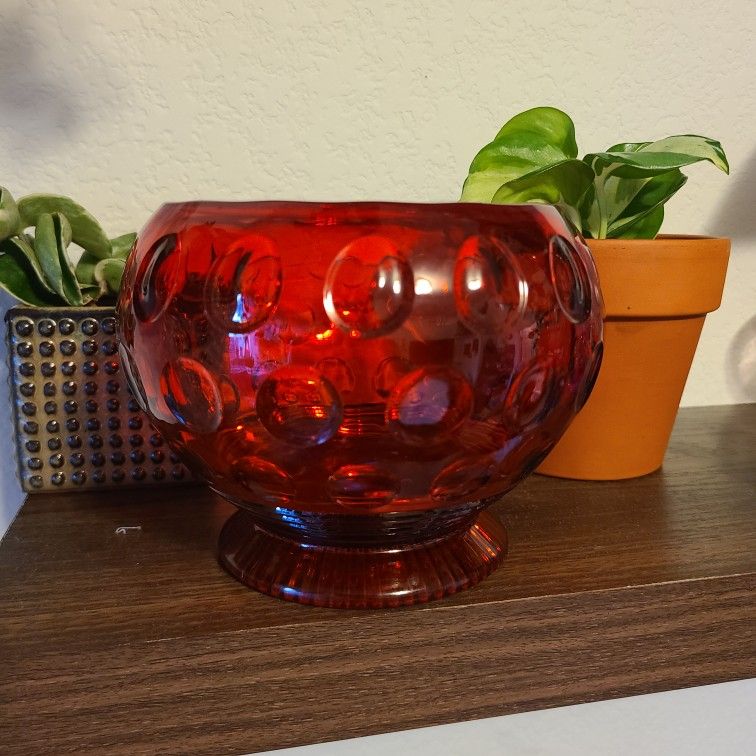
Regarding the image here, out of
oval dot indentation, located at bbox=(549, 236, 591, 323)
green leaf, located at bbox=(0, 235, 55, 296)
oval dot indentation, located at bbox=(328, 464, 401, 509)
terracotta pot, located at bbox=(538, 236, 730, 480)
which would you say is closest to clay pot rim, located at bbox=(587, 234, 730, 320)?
terracotta pot, located at bbox=(538, 236, 730, 480)

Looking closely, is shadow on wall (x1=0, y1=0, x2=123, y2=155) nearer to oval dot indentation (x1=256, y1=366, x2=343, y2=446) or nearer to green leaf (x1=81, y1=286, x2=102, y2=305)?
green leaf (x1=81, y1=286, x2=102, y2=305)

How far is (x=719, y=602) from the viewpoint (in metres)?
0.40

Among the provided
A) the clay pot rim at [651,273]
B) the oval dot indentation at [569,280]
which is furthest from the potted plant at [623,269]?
the oval dot indentation at [569,280]

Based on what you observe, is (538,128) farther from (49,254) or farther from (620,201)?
(49,254)

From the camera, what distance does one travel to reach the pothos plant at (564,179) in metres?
0.51

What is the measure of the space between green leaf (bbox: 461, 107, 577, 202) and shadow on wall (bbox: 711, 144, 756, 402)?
303 millimetres

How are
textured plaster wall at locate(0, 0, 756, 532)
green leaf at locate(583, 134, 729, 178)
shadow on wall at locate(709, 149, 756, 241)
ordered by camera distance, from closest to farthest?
green leaf at locate(583, 134, 729, 178), textured plaster wall at locate(0, 0, 756, 532), shadow on wall at locate(709, 149, 756, 241)

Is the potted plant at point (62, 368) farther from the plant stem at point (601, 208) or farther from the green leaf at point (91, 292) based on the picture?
the plant stem at point (601, 208)

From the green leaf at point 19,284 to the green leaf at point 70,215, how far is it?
0.03 metres

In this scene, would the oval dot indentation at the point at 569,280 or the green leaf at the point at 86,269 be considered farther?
the green leaf at the point at 86,269

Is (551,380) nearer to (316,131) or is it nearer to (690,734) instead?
(690,734)

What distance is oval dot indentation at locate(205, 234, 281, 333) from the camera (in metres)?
0.31

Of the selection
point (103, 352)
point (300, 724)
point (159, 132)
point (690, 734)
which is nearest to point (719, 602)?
point (690, 734)

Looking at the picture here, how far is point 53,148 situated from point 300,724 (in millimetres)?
446
